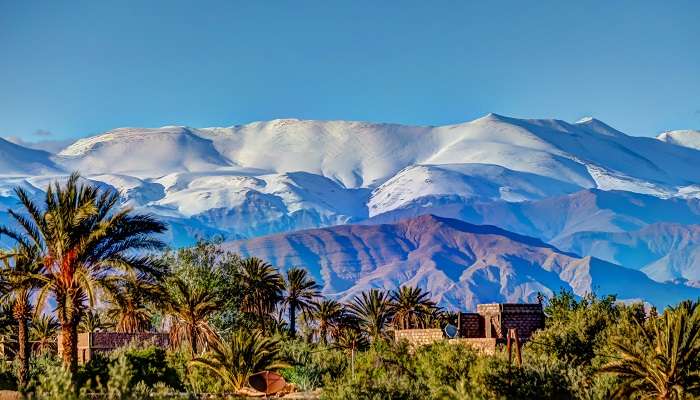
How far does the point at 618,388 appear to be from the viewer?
153ft

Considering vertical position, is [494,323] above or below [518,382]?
above

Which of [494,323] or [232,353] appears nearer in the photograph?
[232,353]

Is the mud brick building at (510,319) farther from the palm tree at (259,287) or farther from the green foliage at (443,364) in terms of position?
the palm tree at (259,287)

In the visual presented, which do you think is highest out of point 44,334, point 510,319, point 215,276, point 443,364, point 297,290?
point 215,276

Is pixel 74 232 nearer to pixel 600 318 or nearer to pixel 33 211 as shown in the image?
pixel 33 211

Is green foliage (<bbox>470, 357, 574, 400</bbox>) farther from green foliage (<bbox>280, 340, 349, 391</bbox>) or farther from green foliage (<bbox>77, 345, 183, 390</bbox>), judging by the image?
green foliage (<bbox>77, 345, 183, 390</bbox>)

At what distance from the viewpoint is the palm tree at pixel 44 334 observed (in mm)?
93562

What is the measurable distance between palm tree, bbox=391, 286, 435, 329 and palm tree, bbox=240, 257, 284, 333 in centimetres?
1694

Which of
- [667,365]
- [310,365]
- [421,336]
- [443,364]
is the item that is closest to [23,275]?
[310,365]

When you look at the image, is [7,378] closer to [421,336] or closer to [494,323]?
[421,336]

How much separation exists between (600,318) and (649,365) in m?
27.3

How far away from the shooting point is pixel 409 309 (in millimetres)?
115312

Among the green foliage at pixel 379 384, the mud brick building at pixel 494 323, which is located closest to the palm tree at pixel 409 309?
the mud brick building at pixel 494 323

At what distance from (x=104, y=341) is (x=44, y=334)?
60.2 ft
